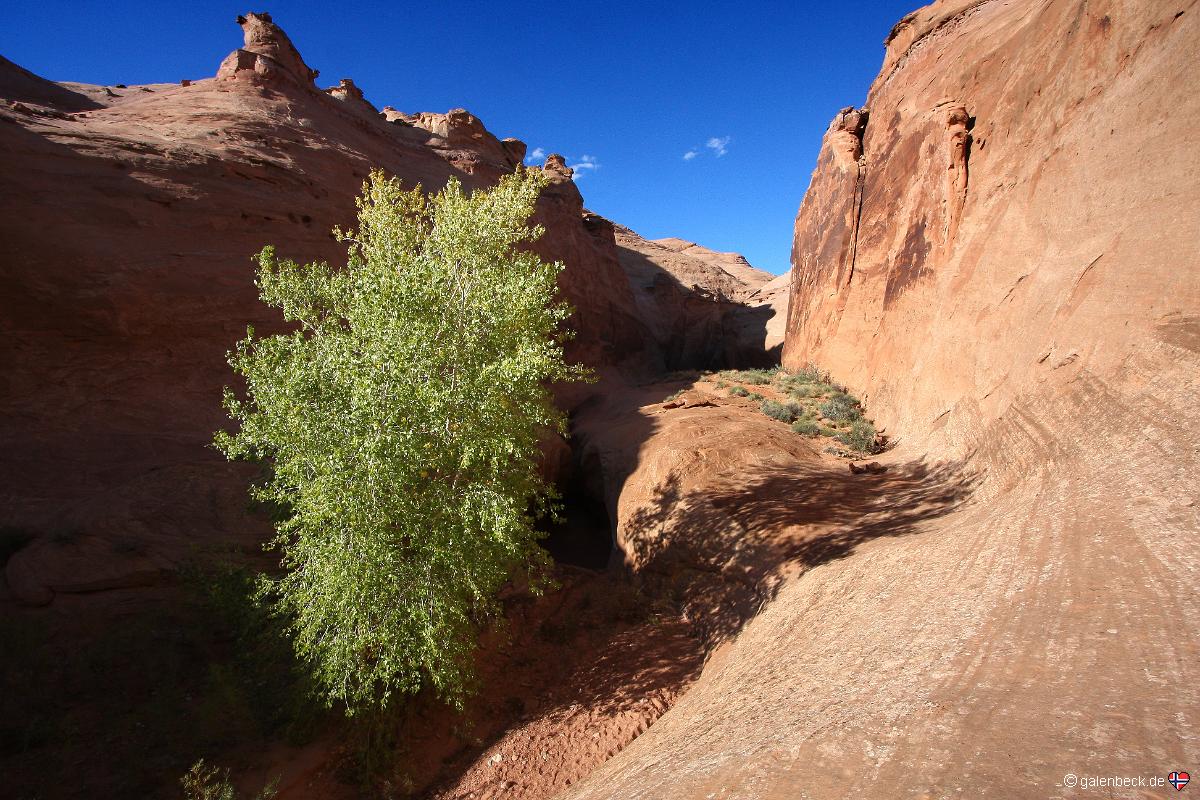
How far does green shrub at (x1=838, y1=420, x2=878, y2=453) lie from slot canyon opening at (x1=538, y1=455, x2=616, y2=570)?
710 centimetres

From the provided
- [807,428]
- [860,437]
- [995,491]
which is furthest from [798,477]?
[807,428]

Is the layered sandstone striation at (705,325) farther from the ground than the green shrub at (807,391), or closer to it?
farther from the ground

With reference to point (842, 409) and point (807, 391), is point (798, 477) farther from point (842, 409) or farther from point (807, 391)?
point (807, 391)

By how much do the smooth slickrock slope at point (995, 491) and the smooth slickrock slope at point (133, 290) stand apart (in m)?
9.30

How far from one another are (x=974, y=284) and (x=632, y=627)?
35.4ft

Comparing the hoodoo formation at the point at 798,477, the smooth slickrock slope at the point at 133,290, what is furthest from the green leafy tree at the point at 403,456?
the smooth slickrock slope at the point at 133,290

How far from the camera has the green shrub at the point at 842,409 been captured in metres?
16.7

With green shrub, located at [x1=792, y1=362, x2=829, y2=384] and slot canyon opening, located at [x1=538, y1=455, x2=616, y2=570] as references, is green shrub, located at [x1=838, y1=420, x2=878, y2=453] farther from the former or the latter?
slot canyon opening, located at [x1=538, y1=455, x2=616, y2=570]

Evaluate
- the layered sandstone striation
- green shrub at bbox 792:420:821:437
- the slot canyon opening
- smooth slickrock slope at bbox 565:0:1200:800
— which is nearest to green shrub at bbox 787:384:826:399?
smooth slickrock slope at bbox 565:0:1200:800

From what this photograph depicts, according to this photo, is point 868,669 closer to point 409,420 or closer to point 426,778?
point 409,420

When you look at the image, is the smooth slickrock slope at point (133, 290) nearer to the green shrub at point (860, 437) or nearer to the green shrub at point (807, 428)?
the green shrub at point (807, 428)

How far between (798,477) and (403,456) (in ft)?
28.9

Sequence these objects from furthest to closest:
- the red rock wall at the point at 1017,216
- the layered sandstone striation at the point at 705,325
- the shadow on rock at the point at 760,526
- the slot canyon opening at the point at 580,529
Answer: the layered sandstone striation at the point at 705,325 → the slot canyon opening at the point at 580,529 → the shadow on rock at the point at 760,526 → the red rock wall at the point at 1017,216

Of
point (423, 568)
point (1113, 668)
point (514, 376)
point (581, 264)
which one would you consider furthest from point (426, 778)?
point (581, 264)
